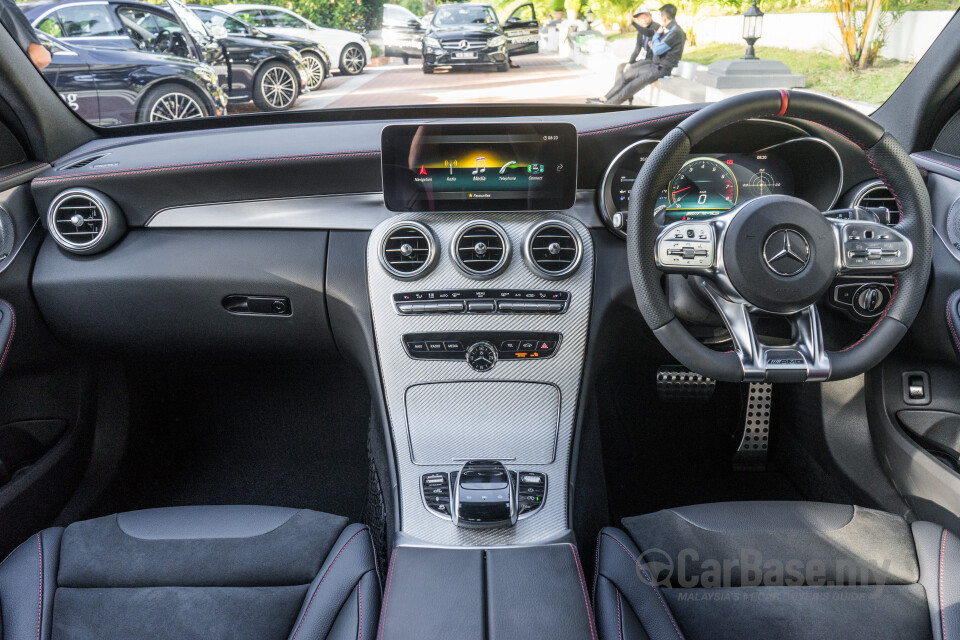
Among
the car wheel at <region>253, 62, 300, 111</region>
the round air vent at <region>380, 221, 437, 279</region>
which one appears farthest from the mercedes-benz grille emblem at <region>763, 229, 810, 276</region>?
the car wheel at <region>253, 62, 300, 111</region>

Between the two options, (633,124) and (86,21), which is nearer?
(633,124)

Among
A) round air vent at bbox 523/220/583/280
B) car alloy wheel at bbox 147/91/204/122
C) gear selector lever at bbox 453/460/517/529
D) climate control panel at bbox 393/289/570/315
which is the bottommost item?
gear selector lever at bbox 453/460/517/529

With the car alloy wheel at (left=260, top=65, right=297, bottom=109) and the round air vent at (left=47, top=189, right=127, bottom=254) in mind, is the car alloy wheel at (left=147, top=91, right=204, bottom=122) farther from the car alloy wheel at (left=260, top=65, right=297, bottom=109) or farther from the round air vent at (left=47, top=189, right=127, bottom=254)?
the round air vent at (left=47, top=189, right=127, bottom=254)

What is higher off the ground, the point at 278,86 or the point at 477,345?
the point at 278,86

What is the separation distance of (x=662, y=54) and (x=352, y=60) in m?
3.23

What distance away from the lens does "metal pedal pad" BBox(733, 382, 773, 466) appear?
2.50 m

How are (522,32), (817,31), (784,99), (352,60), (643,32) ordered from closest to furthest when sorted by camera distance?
(784,99) < (352,60) < (817,31) < (522,32) < (643,32)

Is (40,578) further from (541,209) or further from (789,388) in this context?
(789,388)

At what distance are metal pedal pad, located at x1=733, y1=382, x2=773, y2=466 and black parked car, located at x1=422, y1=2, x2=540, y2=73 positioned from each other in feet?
6.55

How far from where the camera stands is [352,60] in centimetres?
316

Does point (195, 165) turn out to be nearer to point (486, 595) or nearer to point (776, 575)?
point (486, 595)

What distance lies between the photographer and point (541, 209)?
1935mm

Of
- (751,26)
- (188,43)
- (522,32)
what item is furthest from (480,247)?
(522,32)

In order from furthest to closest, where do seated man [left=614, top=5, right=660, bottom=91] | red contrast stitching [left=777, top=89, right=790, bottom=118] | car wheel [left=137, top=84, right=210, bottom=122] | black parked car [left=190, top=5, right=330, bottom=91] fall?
seated man [left=614, top=5, right=660, bottom=91] < black parked car [left=190, top=5, right=330, bottom=91] < car wheel [left=137, top=84, right=210, bottom=122] < red contrast stitching [left=777, top=89, right=790, bottom=118]
